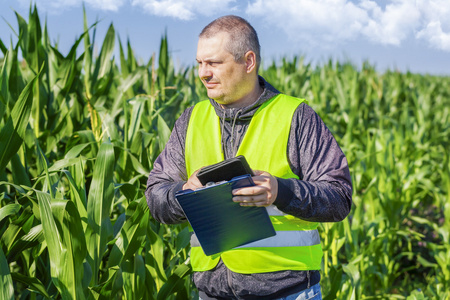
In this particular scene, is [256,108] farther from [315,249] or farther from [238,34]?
[315,249]

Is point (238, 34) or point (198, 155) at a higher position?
point (238, 34)

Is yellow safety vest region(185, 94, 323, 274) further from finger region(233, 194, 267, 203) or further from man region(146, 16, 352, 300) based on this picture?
finger region(233, 194, 267, 203)

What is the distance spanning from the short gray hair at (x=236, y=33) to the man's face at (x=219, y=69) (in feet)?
0.05

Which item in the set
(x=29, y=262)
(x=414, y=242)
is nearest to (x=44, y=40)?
(x=29, y=262)

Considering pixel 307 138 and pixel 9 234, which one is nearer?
pixel 307 138

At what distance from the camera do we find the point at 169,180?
1.57m

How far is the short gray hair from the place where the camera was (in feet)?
4.81

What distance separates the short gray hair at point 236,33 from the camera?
147 centimetres

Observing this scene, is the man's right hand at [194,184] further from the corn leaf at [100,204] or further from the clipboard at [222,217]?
the corn leaf at [100,204]

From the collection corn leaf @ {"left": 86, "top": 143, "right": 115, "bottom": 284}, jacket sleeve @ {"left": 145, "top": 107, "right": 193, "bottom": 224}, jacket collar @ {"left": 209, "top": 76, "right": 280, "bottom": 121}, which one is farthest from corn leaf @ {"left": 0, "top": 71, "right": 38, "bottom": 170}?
jacket collar @ {"left": 209, "top": 76, "right": 280, "bottom": 121}

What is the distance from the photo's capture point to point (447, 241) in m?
3.56

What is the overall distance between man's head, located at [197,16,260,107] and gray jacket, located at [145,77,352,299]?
7cm

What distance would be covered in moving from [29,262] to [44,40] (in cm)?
142

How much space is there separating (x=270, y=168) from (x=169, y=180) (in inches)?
11.5
